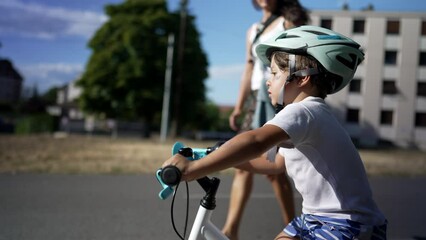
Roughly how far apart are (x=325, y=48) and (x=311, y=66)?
8cm

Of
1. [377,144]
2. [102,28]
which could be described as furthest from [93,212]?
[102,28]

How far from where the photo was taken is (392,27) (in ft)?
71.4

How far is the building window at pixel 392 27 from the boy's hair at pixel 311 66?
21.2 m

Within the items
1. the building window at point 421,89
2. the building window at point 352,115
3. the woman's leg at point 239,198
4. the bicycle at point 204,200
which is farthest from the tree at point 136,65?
the bicycle at point 204,200

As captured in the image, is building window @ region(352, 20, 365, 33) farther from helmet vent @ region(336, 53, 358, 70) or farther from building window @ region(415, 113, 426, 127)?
helmet vent @ region(336, 53, 358, 70)

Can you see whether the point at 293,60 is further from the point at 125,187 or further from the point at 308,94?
the point at 125,187

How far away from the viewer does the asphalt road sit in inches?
146

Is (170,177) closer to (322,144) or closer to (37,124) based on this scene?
(322,144)

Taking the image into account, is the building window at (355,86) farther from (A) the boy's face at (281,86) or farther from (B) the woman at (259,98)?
(A) the boy's face at (281,86)

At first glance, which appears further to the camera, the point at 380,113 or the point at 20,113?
the point at 20,113

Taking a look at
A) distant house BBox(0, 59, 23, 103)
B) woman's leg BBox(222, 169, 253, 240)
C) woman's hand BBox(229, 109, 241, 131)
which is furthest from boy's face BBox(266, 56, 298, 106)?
distant house BBox(0, 59, 23, 103)

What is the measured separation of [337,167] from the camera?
1611 mm

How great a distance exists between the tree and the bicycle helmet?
3450cm

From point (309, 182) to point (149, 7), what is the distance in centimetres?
3916
